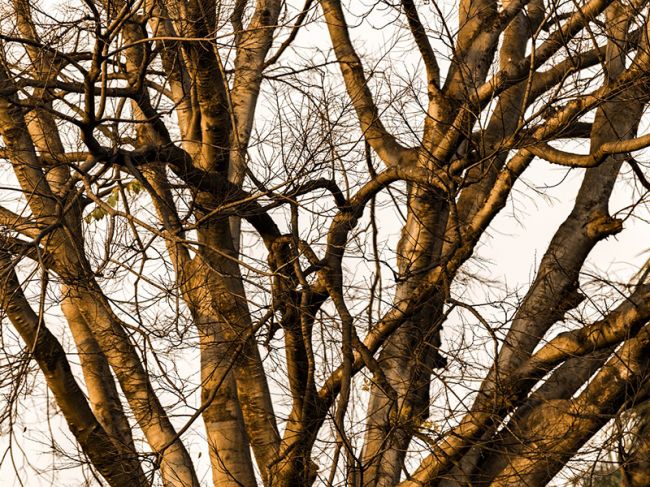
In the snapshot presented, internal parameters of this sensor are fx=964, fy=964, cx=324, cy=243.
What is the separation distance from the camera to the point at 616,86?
5.05 m

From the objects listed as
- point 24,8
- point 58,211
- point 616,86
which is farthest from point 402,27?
point 58,211

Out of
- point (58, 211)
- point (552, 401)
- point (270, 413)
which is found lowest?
point (552, 401)

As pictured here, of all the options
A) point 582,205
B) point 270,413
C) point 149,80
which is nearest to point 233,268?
point 270,413

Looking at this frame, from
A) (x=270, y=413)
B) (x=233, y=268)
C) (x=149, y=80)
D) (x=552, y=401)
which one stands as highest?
(x=149, y=80)

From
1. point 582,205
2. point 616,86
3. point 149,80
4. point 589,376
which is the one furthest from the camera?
point 149,80

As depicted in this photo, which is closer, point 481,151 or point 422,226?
point 481,151

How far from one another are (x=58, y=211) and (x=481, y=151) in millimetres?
2337

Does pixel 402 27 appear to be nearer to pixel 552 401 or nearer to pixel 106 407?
pixel 552 401

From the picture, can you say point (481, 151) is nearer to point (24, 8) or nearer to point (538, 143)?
point (538, 143)

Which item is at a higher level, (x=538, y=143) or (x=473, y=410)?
(x=538, y=143)

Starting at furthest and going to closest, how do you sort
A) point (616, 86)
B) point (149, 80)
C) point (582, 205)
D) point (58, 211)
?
1. point (149, 80)
2. point (582, 205)
3. point (616, 86)
4. point (58, 211)

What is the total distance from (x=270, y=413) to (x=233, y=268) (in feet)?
3.34

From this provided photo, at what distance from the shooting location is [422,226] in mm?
6480

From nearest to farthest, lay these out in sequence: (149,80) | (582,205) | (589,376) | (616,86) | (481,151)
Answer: (616,86)
(481,151)
(589,376)
(582,205)
(149,80)
